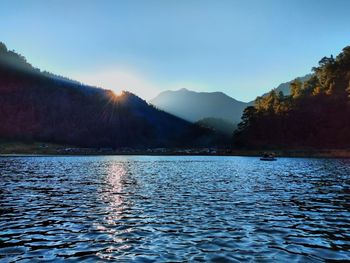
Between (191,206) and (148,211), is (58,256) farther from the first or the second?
(191,206)

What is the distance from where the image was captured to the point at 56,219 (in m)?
29.9

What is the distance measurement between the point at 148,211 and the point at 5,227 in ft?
41.6

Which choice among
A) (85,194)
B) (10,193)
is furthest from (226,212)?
(10,193)

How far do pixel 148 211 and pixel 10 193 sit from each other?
2360 cm

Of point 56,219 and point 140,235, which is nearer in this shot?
point 140,235

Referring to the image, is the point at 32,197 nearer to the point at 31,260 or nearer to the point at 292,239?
the point at 31,260

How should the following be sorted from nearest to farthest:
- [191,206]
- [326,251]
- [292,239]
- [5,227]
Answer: [326,251] < [292,239] < [5,227] < [191,206]

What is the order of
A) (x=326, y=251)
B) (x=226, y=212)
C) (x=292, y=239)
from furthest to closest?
1. (x=226, y=212)
2. (x=292, y=239)
3. (x=326, y=251)

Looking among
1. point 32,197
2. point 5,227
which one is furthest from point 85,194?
point 5,227

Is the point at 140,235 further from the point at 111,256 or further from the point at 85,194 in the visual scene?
the point at 85,194

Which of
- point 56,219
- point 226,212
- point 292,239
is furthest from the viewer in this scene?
point 226,212

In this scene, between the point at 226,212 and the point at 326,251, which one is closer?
the point at 326,251

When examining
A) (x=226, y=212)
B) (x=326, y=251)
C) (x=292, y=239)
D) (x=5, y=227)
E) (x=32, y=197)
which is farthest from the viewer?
(x=32, y=197)

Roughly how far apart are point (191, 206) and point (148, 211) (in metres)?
5.11
